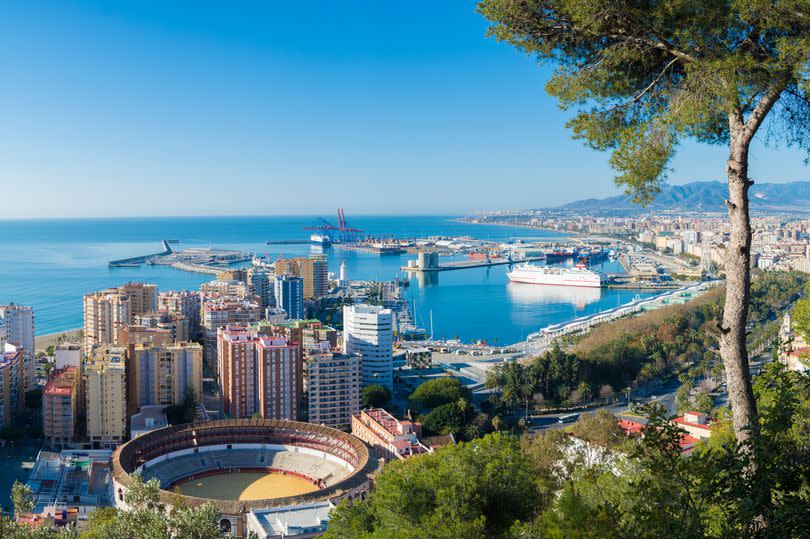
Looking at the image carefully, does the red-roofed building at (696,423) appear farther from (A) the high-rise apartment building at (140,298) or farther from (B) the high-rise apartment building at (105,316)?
(A) the high-rise apartment building at (140,298)

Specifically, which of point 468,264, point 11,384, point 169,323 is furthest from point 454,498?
point 468,264

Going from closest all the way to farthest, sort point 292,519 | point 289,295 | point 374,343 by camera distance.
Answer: point 292,519 < point 374,343 < point 289,295

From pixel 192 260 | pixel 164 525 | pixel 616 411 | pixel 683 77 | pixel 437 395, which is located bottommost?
pixel 616 411

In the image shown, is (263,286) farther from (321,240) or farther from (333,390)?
(321,240)

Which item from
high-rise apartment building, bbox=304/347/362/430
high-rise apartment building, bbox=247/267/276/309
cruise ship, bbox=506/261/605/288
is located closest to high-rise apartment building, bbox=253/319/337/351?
high-rise apartment building, bbox=304/347/362/430

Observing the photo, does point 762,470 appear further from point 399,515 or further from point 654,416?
point 399,515

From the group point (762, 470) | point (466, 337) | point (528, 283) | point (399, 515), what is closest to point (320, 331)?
point (466, 337)
